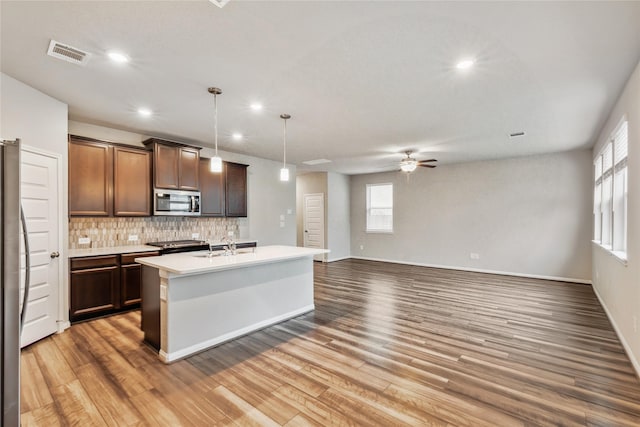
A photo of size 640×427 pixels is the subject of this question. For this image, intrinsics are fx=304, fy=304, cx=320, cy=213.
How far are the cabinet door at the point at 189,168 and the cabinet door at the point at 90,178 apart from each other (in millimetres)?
995

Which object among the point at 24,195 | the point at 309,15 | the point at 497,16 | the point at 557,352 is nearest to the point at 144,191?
the point at 24,195

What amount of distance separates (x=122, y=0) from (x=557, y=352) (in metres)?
4.64

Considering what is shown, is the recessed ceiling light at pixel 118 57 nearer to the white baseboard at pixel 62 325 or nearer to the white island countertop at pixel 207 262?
the white island countertop at pixel 207 262

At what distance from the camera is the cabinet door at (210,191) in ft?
17.8

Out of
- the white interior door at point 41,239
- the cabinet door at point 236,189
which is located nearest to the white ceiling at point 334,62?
the white interior door at point 41,239

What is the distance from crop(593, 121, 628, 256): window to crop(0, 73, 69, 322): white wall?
6.21 metres

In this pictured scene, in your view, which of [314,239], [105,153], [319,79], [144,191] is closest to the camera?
[319,79]

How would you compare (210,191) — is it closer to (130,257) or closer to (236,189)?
(236,189)

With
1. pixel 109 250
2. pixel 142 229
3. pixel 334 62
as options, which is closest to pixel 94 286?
pixel 109 250

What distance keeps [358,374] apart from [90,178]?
166 inches

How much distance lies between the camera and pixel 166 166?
15.9ft

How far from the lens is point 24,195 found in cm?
310

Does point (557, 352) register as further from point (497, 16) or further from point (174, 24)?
point (174, 24)

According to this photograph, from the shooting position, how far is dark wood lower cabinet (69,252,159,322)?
3.81 m
